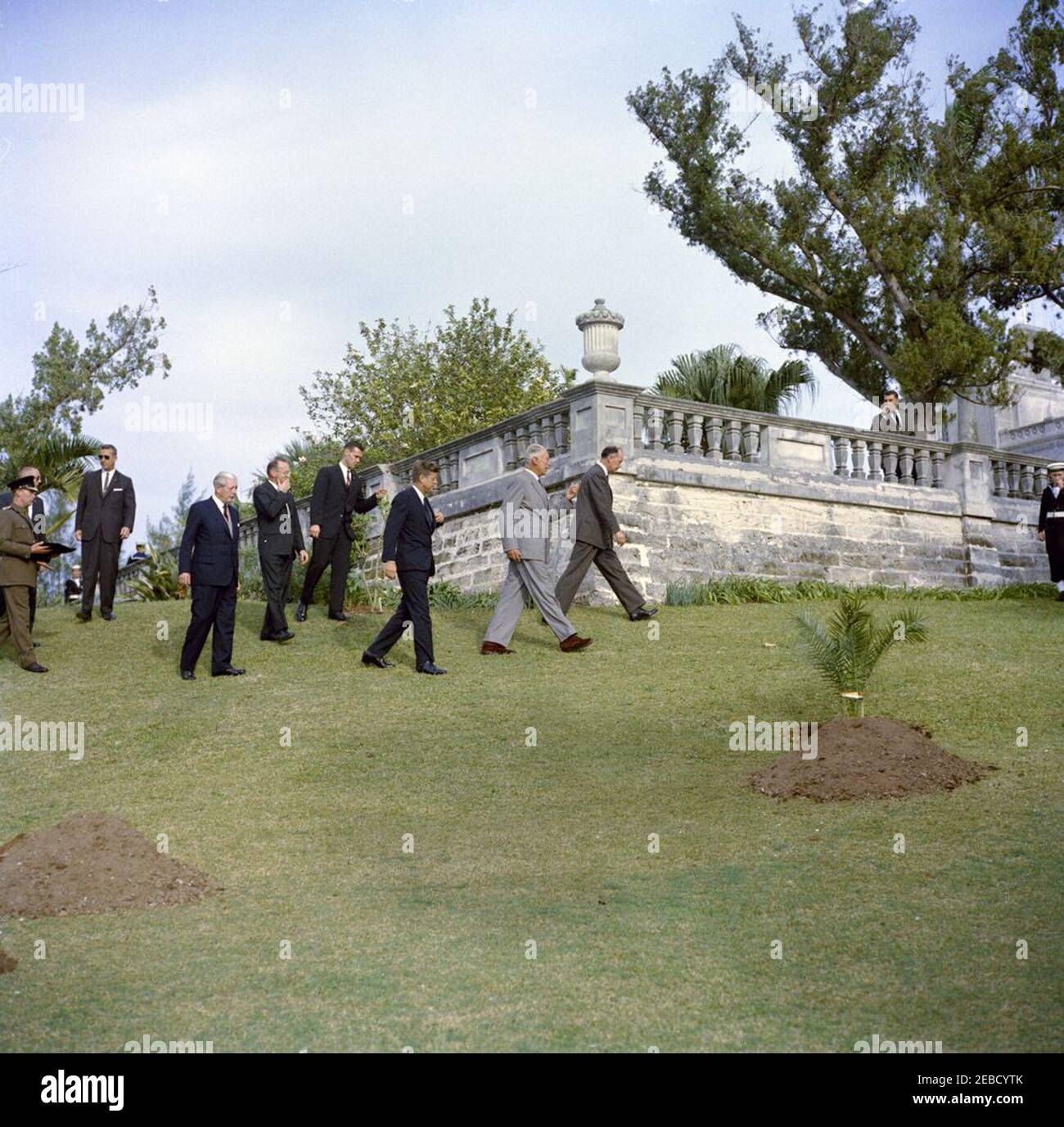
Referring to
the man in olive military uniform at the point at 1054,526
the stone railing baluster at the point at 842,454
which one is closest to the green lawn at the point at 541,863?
the man in olive military uniform at the point at 1054,526

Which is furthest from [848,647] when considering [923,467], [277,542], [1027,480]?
[1027,480]

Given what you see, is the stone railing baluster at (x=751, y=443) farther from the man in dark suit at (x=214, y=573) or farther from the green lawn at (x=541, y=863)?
the man in dark suit at (x=214, y=573)

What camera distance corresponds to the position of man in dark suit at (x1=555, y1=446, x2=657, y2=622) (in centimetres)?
1473

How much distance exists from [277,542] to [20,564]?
2693 millimetres

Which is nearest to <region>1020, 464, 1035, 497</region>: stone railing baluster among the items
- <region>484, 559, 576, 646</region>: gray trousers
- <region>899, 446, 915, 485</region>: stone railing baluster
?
<region>899, 446, 915, 485</region>: stone railing baluster

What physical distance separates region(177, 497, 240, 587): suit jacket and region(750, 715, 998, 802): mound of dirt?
6.07 meters

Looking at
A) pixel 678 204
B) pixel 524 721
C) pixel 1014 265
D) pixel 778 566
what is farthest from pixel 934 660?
pixel 678 204

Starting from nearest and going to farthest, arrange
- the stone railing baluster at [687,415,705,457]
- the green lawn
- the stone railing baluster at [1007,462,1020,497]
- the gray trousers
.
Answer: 1. the green lawn
2. the gray trousers
3. the stone railing baluster at [687,415,705,457]
4. the stone railing baluster at [1007,462,1020,497]

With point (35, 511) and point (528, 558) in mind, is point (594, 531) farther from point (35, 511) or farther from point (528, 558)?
point (35, 511)

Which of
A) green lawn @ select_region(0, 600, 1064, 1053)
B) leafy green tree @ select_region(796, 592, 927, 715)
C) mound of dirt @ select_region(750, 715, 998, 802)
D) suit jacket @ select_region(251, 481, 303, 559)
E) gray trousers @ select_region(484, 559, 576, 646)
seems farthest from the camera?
suit jacket @ select_region(251, 481, 303, 559)

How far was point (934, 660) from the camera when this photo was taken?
1327cm

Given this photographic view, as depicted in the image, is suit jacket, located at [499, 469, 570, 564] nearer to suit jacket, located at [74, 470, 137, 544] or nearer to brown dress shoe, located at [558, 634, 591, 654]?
brown dress shoe, located at [558, 634, 591, 654]
